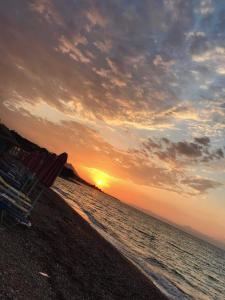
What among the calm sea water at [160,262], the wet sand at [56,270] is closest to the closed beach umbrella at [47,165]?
the calm sea water at [160,262]

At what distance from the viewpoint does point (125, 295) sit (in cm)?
1548

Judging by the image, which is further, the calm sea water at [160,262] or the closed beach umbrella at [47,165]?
the closed beach umbrella at [47,165]

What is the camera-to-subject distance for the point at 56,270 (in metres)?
12.6

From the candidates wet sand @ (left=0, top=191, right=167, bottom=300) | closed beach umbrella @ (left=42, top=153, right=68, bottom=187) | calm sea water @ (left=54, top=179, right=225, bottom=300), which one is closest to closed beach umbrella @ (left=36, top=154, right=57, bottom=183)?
closed beach umbrella @ (left=42, top=153, right=68, bottom=187)

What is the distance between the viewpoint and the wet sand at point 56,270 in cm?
973

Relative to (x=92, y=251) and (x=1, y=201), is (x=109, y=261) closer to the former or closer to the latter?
(x=92, y=251)

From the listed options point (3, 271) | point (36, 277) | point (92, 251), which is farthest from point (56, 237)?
point (3, 271)

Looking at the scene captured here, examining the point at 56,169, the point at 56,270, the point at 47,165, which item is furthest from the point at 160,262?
the point at 56,270

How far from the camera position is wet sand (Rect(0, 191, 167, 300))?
9.73m

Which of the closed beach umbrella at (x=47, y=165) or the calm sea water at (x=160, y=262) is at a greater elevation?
the closed beach umbrella at (x=47, y=165)

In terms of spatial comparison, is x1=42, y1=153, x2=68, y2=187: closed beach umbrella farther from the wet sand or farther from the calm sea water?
the wet sand

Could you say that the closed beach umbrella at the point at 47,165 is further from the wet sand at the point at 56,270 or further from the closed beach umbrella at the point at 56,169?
the wet sand at the point at 56,270

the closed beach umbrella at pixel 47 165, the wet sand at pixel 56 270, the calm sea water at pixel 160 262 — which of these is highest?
the closed beach umbrella at pixel 47 165

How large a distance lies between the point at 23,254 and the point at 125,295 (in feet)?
20.5
